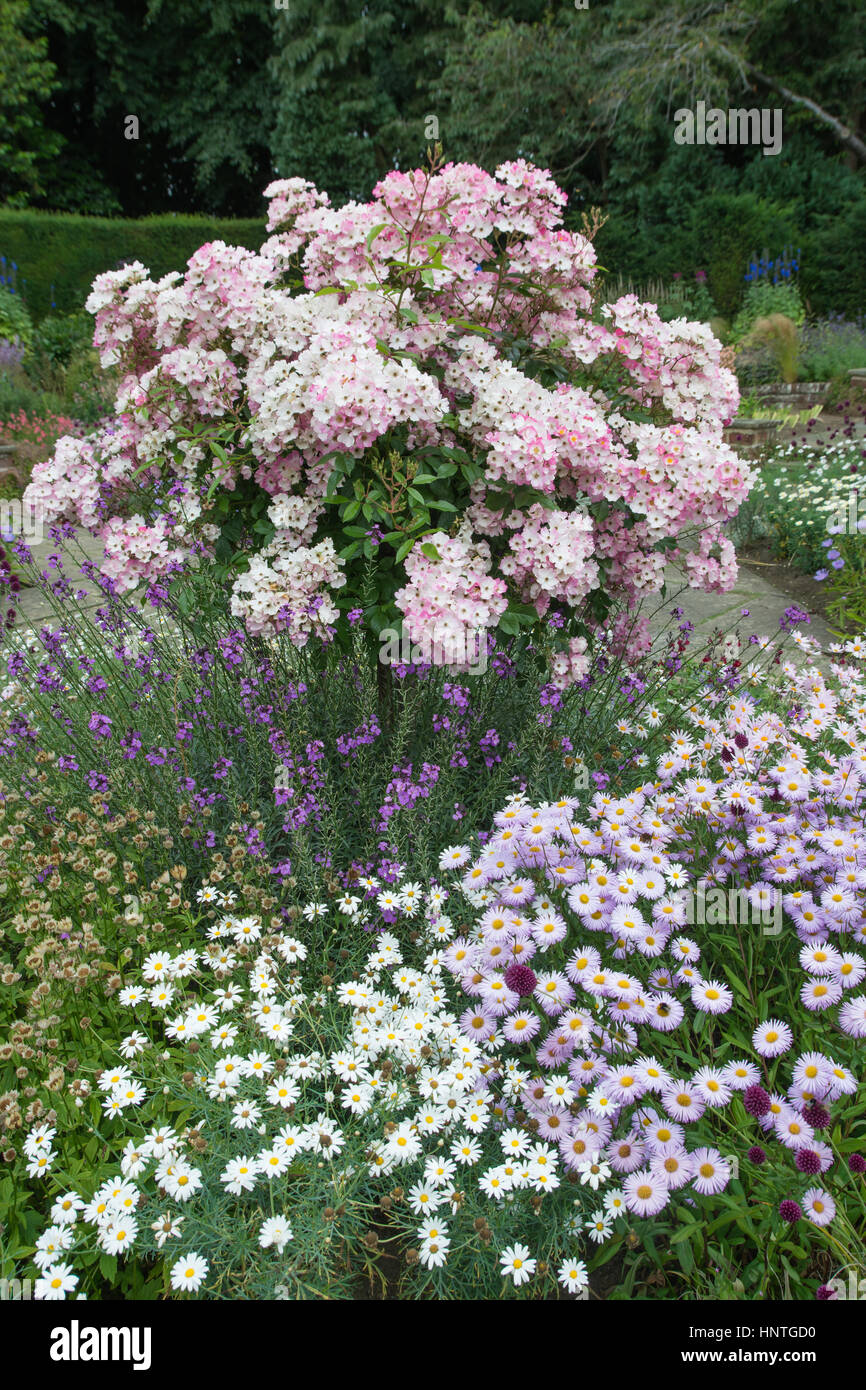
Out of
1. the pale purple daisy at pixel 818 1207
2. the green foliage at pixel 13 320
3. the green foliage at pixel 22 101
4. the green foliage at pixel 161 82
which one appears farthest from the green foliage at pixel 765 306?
the green foliage at pixel 22 101

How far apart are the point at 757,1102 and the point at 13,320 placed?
1292cm

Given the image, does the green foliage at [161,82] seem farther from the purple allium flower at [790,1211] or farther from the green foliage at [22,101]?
the purple allium flower at [790,1211]

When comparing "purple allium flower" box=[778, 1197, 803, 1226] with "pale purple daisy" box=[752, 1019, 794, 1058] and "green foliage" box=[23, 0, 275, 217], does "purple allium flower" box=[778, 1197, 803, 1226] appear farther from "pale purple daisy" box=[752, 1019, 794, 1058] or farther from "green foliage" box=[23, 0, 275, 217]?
"green foliage" box=[23, 0, 275, 217]

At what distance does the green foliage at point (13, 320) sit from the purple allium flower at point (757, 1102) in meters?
12.2

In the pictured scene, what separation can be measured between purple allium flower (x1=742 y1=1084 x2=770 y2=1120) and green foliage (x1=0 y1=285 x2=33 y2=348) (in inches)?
480

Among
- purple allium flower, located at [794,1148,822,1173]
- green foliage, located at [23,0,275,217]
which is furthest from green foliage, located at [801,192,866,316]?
purple allium flower, located at [794,1148,822,1173]

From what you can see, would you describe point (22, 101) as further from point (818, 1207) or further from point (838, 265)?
point (818, 1207)

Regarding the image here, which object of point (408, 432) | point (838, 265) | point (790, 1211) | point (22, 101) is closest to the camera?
point (790, 1211)

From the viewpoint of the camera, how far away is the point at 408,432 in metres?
2.52

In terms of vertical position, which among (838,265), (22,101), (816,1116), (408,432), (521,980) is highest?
(22,101)

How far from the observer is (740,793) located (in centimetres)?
219

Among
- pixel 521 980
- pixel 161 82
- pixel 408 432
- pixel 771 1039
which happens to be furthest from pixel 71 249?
pixel 771 1039

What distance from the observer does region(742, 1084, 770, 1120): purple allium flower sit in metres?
1.54
